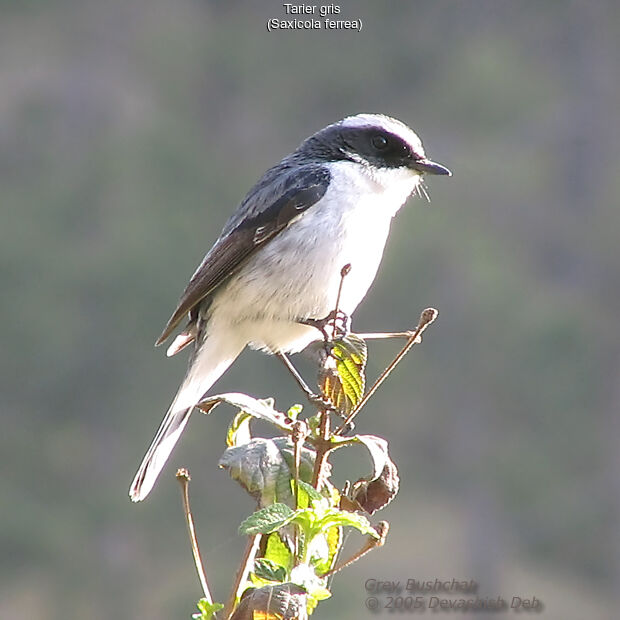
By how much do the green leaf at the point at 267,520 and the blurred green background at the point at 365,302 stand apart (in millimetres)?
11390

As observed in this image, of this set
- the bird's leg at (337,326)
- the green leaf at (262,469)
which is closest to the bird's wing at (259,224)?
the bird's leg at (337,326)

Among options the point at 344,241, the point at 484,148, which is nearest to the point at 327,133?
the point at 344,241

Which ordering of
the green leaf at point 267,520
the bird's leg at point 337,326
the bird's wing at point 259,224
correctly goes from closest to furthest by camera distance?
the green leaf at point 267,520, the bird's leg at point 337,326, the bird's wing at point 259,224

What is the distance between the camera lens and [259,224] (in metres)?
3.23

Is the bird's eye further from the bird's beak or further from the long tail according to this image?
the long tail

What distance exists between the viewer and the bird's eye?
10.8 feet

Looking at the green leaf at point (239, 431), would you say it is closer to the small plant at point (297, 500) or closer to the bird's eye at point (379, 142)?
the small plant at point (297, 500)

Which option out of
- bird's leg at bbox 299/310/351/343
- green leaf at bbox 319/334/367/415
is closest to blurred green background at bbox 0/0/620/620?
bird's leg at bbox 299/310/351/343

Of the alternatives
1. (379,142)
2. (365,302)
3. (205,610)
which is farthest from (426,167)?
(365,302)

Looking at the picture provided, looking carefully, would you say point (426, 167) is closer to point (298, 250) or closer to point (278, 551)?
point (298, 250)

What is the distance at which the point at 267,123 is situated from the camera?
23.2 meters

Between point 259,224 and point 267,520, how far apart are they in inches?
71.7

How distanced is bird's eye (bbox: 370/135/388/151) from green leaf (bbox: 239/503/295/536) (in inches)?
75.0

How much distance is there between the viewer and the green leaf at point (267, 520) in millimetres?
1446
